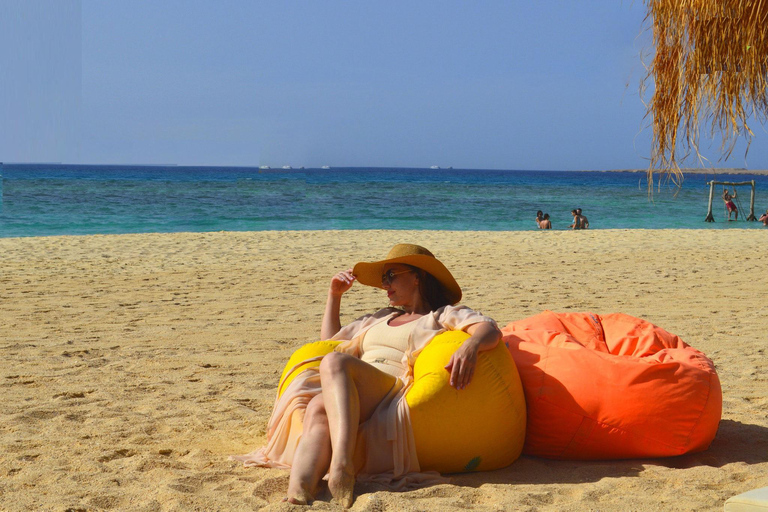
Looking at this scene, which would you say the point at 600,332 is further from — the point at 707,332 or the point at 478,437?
the point at 707,332

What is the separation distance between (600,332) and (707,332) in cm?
263

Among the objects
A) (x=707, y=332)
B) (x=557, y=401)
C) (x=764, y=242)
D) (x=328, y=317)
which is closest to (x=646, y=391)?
(x=557, y=401)

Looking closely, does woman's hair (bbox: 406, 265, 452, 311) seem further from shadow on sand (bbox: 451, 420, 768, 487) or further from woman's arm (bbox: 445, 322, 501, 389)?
shadow on sand (bbox: 451, 420, 768, 487)

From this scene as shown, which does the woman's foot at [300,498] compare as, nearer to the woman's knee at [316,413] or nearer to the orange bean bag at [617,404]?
the woman's knee at [316,413]

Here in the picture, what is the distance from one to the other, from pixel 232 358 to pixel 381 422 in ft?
8.59

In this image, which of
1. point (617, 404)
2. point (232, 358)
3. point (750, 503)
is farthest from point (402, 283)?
point (232, 358)

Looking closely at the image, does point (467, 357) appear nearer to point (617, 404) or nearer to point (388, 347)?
point (388, 347)

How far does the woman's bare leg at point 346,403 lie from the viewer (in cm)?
280

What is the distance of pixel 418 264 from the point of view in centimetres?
354

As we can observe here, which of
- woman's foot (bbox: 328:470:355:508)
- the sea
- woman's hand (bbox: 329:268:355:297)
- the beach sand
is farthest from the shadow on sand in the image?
the sea

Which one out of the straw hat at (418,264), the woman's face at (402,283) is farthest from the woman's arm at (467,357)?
the woman's face at (402,283)

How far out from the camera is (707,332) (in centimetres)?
615

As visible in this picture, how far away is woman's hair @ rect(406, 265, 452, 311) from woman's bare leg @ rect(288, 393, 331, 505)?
2.77 ft

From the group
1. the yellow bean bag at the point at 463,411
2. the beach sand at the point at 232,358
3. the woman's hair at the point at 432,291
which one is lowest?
the beach sand at the point at 232,358
